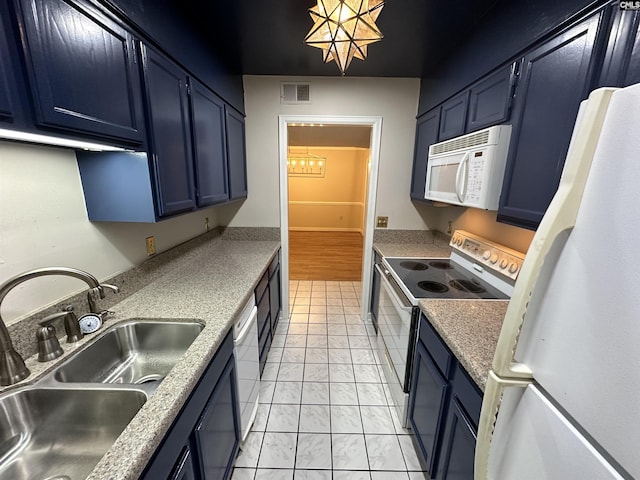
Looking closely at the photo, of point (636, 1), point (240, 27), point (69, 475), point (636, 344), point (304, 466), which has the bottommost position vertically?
point (304, 466)

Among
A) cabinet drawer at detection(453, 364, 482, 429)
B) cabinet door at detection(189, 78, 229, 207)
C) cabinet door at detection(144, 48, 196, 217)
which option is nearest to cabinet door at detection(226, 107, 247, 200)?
cabinet door at detection(189, 78, 229, 207)

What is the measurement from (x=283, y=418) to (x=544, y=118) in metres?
2.17

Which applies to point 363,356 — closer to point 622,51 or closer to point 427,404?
point 427,404

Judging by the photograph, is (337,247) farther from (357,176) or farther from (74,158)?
(74,158)

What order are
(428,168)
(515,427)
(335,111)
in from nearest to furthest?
(515,427) → (428,168) → (335,111)

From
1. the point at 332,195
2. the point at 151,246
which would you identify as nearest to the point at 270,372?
the point at 151,246

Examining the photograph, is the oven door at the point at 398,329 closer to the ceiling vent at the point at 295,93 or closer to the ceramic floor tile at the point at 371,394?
the ceramic floor tile at the point at 371,394

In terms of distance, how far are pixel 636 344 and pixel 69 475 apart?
1360 mm

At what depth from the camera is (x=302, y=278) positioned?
13.7 ft

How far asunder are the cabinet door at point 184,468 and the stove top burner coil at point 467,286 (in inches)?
61.5

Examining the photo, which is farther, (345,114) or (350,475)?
(345,114)

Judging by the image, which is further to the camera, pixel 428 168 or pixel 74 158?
pixel 428 168

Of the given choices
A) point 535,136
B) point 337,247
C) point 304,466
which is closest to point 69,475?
point 304,466

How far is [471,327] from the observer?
1.16 meters
